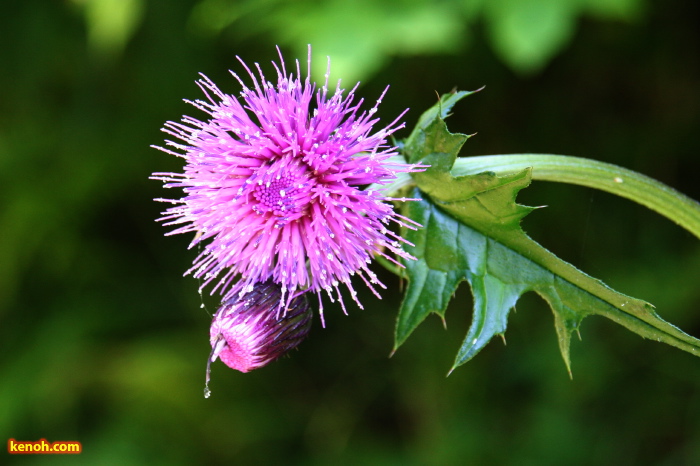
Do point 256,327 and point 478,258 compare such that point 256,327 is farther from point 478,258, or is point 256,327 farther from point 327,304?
point 327,304

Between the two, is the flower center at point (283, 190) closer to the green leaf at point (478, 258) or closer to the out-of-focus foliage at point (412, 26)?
the green leaf at point (478, 258)

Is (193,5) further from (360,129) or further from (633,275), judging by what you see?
(633,275)

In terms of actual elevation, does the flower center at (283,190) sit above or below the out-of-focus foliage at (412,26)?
below

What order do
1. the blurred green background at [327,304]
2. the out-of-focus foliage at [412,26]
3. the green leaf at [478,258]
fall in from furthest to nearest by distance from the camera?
the blurred green background at [327,304]
the out-of-focus foliage at [412,26]
the green leaf at [478,258]

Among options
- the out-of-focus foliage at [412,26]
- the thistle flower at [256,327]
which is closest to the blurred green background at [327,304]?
the out-of-focus foliage at [412,26]

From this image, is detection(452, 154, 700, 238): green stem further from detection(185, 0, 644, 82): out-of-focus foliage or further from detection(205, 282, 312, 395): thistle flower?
detection(185, 0, 644, 82): out-of-focus foliage

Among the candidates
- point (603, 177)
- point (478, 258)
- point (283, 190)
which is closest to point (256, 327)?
point (283, 190)

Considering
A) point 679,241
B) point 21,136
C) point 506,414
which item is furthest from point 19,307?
point 679,241
